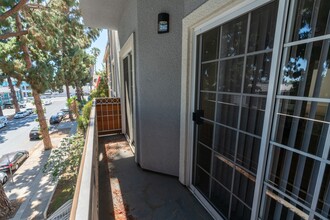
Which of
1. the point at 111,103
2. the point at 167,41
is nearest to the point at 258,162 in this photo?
the point at 167,41

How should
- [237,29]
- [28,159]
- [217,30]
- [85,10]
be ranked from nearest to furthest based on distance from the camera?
[237,29], [217,30], [85,10], [28,159]

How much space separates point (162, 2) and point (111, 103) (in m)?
3.25

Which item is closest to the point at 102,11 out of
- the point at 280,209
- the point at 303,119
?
the point at 303,119

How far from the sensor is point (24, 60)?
941 centimetres

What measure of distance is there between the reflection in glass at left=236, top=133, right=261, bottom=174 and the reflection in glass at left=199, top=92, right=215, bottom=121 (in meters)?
0.45

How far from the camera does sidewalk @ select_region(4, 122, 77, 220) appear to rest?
22.1ft

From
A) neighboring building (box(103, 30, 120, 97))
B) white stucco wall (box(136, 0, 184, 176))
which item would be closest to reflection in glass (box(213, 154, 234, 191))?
white stucco wall (box(136, 0, 184, 176))

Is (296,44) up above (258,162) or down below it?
above

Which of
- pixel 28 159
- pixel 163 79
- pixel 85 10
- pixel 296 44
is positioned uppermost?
pixel 85 10

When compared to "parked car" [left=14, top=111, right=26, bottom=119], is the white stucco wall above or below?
above

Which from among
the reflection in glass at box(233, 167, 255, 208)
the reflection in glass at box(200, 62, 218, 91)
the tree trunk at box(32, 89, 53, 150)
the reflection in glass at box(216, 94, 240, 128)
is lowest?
the tree trunk at box(32, 89, 53, 150)

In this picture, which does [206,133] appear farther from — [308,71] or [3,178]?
[3,178]

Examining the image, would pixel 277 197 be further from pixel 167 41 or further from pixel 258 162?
pixel 167 41

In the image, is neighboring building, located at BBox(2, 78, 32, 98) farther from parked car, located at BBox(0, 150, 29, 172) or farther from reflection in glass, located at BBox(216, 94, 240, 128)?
reflection in glass, located at BBox(216, 94, 240, 128)
